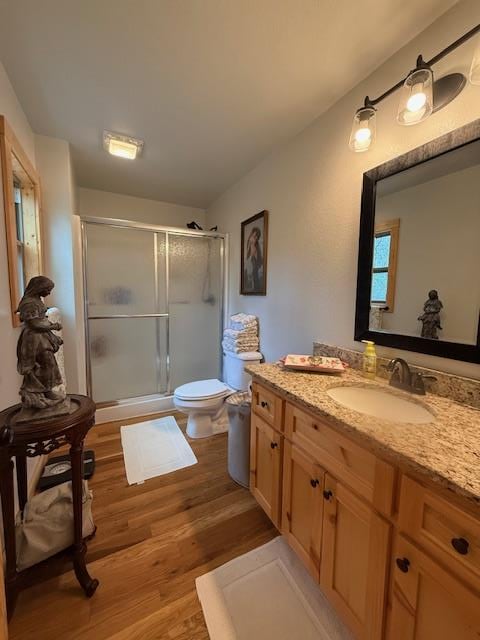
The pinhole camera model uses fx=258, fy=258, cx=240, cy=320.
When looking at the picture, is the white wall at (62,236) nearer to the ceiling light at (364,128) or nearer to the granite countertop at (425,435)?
the granite countertop at (425,435)

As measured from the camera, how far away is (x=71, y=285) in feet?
6.88

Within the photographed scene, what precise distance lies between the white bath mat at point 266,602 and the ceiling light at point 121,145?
267 cm

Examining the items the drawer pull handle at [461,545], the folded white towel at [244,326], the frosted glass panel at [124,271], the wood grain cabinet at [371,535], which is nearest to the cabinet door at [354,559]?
the wood grain cabinet at [371,535]

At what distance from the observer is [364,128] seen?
47.8 inches

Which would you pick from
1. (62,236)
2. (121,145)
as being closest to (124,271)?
(62,236)

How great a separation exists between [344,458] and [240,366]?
4.87 feet

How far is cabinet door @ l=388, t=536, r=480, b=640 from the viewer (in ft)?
1.86

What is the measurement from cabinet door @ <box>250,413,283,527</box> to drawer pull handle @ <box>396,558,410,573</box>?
0.57 metres

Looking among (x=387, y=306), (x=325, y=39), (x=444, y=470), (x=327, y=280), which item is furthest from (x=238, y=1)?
(x=444, y=470)

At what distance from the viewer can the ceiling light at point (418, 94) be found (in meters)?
0.96

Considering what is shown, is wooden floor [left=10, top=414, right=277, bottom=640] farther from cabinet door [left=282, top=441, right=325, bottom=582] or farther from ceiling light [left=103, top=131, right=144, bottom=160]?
ceiling light [left=103, top=131, right=144, bottom=160]

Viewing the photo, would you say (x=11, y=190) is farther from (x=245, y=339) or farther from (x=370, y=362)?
(x=370, y=362)

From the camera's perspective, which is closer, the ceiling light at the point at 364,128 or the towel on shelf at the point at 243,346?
the ceiling light at the point at 364,128

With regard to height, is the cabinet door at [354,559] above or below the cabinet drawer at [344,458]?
below
